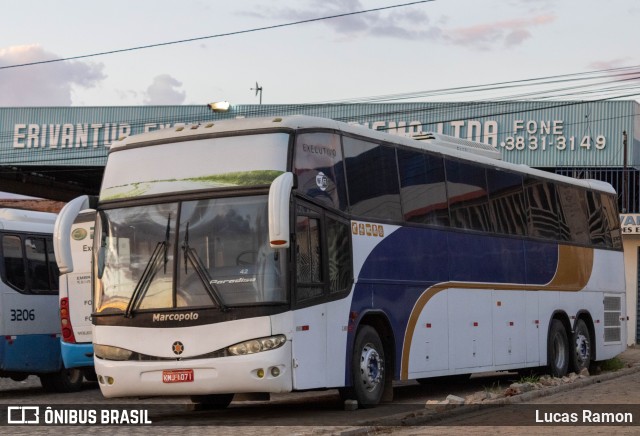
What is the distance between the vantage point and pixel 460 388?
21.2m

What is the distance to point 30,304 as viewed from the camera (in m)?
21.3

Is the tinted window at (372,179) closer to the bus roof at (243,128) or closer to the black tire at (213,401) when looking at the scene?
the bus roof at (243,128)

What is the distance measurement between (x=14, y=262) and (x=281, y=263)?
8.86m

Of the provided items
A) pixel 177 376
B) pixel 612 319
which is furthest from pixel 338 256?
pixel 612 319

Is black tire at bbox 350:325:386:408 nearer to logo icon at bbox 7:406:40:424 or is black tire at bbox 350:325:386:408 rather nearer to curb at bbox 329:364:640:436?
curb at bbox 329:364:640:436

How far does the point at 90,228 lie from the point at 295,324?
8.08 metres

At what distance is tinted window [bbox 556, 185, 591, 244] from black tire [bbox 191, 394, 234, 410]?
8782 mm

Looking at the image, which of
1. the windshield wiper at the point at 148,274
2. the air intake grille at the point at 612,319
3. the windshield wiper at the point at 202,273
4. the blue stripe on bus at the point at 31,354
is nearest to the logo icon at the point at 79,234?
the blue stripe on bus at the point at 31,354

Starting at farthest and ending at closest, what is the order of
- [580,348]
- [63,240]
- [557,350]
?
[580,348]
[557,350]
[63,240]

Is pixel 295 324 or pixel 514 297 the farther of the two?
pixel 514 297

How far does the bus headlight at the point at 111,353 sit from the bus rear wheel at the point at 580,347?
1118 cm

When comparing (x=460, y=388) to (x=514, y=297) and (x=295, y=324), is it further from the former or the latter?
(x=295, y=324)

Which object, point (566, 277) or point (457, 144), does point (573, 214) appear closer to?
point (566, 277)

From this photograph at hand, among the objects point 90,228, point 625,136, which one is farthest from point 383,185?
point 625,136
